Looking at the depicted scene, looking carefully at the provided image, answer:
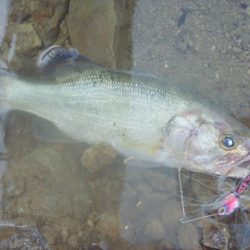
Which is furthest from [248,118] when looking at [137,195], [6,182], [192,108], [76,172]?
[6,182]

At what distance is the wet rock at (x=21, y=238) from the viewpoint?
3336mm

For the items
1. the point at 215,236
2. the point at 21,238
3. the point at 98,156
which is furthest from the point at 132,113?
the point at 21,238

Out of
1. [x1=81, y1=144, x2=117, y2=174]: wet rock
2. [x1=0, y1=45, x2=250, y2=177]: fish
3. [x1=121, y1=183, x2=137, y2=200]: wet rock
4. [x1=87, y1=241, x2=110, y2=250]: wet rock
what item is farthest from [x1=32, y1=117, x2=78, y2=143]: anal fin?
[x1=87, y1=241, x2=110, y2=250]: wet rock

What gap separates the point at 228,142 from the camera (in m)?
3.45

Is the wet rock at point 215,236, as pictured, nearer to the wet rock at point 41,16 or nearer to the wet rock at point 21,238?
the wet rock at point 21,238

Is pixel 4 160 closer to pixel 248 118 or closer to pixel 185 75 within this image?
pixel 185 75

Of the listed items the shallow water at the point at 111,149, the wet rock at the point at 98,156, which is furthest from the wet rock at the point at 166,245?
the wet rock at the point at 98,156

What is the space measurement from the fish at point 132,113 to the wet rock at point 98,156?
0.06 meters

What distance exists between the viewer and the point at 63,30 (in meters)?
4.14

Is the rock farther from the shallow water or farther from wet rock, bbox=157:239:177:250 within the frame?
wet rock, bbox=157:239:177:250

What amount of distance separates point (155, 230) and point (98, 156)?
2.52 feet

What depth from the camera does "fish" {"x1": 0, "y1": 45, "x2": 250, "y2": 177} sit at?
350 centimetres

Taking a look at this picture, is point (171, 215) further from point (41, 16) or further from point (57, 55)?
point (41, 16)

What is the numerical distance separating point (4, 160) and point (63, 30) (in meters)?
1.33
